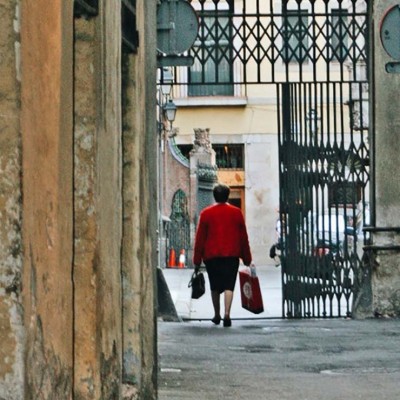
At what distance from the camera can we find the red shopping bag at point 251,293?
2003 cm

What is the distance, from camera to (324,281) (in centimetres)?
2109

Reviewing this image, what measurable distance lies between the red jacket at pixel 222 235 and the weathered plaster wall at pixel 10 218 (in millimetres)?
14616

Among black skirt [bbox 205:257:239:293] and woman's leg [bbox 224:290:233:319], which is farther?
black skirt [bbox 205:257:239:293]

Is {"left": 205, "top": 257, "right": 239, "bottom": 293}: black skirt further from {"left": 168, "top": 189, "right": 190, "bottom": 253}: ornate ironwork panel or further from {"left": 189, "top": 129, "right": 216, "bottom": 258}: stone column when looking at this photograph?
{"left": 189, "top": 129, "right": 216, "bottom": 258}: stone column

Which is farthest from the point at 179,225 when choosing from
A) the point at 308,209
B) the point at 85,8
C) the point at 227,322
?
the point at 85,8

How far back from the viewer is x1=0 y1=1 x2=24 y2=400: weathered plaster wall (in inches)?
Answer: 217

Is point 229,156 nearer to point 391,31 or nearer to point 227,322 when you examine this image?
point 227,322

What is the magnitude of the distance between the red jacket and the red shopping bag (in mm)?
208

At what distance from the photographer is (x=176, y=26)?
59.9 ft

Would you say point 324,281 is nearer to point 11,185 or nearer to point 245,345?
point 245,345

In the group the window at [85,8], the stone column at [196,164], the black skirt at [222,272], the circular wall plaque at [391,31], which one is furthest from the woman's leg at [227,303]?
the stone column at [196,164]

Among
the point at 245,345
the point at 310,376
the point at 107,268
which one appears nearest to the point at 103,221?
the point at 107,268

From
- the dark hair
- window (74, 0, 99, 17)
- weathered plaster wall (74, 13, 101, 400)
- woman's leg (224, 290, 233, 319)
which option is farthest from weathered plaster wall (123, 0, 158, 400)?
the dark hair

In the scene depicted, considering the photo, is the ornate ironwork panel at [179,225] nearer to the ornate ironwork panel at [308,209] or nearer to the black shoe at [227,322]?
the ornate ironwork panel at [308,209]
